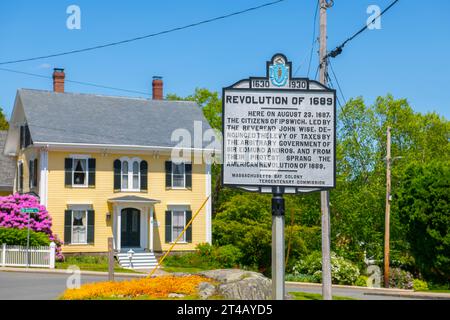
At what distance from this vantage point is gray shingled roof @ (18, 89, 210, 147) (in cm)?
3869

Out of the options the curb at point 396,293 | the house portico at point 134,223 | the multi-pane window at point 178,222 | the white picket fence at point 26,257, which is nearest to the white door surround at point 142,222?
the house portico at point 134,223

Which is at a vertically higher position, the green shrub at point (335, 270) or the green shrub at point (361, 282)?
the green shrub at point (335, 270)

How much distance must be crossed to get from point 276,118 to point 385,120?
46.2 meters

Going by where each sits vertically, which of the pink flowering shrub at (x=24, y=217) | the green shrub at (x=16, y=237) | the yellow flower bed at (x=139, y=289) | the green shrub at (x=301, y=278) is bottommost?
the green shrub at (x=301, y=278)

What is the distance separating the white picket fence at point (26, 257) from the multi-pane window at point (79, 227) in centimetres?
505

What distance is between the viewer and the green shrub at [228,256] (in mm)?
37531

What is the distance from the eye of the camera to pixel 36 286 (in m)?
23.9

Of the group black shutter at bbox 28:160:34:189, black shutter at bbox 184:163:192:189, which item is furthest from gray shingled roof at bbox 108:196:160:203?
black shutter at bbox 28:160:34:189

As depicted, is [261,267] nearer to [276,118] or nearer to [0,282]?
[0,282]

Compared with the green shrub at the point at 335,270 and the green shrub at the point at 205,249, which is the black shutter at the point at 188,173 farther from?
the green shrub at the point at 335,270

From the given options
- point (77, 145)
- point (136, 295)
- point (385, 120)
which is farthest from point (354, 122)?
point (136, 295)

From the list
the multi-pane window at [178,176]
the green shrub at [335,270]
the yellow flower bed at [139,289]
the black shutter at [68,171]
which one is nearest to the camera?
the yellow flower bed at [139,289]

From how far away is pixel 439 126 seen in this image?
60.6 meters

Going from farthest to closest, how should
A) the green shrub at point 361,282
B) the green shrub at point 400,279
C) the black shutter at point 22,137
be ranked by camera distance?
the black shutter at point 22,137
the green shrub at point 400,279
the green shrub at point 361,282
